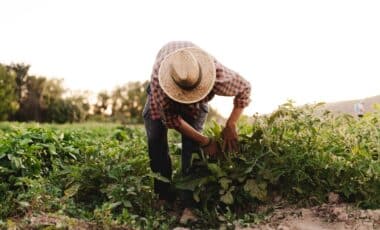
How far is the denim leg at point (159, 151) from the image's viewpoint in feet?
15.0

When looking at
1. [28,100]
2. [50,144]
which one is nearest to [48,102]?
[28,100]

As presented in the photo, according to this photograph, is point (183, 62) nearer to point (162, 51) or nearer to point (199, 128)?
point (162, 51)

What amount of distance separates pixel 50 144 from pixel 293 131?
2545 millimetres

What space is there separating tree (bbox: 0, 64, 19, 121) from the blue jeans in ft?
109

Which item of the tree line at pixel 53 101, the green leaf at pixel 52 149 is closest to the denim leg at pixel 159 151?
the green leaf at pixel 52 149

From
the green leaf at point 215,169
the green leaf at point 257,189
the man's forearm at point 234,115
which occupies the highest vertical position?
the man's forearm at point 234,115

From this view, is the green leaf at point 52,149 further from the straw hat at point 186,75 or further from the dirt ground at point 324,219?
the dirt ground at point 324,219

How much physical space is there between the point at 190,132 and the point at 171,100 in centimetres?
32

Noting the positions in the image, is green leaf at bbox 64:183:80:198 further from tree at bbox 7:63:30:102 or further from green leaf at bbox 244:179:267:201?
tree at bbox 7:63:30:102

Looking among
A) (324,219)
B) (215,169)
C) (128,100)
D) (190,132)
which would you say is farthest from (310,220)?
(128,100)

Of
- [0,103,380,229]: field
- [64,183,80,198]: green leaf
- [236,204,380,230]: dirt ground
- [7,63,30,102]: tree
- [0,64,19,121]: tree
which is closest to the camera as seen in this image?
[236,204,380,230]: dirt ground

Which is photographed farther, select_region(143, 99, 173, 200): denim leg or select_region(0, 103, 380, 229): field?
select_region(143, 99, 173, 200): denim leg

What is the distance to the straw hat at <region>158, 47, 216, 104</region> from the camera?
3895 mm

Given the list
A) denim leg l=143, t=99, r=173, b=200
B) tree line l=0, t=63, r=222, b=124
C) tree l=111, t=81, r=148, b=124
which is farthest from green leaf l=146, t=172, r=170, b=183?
tree l=111, t=81, r=148, b=124
